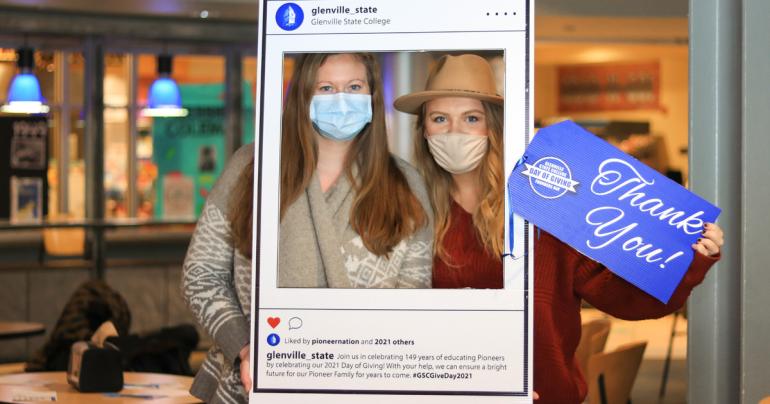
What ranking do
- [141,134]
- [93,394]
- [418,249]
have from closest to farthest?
1. [418,249]
2. [93,394]
3. [141,134]

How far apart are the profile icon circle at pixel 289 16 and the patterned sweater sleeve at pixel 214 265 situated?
0.41 metres

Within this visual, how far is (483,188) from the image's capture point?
2135mm

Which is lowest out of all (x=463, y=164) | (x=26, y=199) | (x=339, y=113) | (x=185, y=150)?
(x=26, y=199)

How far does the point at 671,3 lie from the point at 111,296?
18.8ft

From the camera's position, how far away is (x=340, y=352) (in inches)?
82.3

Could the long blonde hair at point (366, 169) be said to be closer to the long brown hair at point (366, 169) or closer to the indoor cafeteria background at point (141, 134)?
the long brown hair at point (366, 169)

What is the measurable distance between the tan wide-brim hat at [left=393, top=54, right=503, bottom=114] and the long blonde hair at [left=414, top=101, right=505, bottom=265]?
0.02 meters

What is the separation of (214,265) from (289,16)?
0.62m

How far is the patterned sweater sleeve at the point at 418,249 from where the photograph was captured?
2166 mm

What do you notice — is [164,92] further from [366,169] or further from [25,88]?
[366,169]

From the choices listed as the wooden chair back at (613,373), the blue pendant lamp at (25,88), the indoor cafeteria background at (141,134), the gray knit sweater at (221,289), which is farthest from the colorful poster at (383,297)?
the blue pendant lamp at (25,88)

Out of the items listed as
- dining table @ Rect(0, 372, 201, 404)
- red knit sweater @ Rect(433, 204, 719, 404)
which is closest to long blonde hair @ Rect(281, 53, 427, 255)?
red knit sweater @ Rect(433, 204, 719, 404)

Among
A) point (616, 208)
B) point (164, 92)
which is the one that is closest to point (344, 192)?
point (616, 208)

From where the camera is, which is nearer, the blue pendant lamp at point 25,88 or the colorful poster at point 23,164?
the blue pendant lamp at point 25,88
